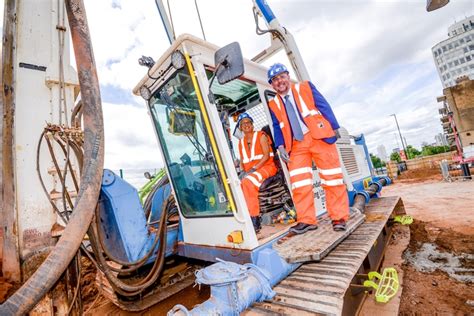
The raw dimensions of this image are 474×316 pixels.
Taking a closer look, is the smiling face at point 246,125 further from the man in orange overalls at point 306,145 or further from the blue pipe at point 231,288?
the blue pipe at point 231,288

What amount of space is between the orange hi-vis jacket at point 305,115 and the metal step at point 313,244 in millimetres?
918

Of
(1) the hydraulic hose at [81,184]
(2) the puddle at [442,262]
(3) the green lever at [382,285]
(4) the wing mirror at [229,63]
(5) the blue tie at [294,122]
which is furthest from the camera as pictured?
(2) the puddle at [442,262]

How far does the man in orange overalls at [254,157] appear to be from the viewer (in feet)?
9.44

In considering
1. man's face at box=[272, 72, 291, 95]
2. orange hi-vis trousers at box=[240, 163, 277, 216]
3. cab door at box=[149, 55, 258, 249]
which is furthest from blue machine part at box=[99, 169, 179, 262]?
man's face at box=[272, 72, 291, 95]

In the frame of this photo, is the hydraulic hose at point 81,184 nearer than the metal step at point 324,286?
Yes

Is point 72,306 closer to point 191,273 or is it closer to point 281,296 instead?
point 281,296

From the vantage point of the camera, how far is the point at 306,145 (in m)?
2.66

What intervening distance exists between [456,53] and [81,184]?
87.3 meters

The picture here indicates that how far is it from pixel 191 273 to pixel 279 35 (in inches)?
145

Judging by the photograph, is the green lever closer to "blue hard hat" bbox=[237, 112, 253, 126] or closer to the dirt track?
"blue hard hat" bbox=[237, 112, 253, 126]

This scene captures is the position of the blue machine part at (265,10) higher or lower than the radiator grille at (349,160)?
higher

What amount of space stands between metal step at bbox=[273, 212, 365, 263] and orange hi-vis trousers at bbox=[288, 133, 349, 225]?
0.14 metres

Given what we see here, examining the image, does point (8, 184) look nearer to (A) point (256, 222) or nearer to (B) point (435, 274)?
(A) point (256, 222)

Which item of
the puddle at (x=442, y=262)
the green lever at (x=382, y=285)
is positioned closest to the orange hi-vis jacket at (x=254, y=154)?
the green lever at (x=382, y=285)
